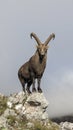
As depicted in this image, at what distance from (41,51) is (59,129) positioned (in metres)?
5.25

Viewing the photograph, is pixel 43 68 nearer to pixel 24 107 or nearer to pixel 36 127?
pixel 24 107

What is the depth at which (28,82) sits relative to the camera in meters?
41.4

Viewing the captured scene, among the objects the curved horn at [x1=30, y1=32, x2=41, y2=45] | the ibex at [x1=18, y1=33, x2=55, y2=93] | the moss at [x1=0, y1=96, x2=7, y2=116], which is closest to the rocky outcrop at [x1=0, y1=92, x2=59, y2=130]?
the moss at [x1=0, y1=96, x2=7, y2=116]

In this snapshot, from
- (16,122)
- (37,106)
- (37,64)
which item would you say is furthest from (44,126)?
(37,64)

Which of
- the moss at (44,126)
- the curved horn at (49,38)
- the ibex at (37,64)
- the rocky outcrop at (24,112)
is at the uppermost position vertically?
the curved horn at (49,38)

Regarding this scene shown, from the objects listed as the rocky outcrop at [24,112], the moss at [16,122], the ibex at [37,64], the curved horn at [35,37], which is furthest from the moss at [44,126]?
the curved horn at [35,37]

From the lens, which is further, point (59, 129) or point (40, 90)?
point (40, 90)

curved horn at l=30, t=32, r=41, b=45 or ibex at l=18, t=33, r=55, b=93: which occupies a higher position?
curved horn at l=30, t=32, r=41, b=45

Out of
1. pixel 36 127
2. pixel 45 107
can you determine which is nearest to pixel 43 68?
pixel 45 107

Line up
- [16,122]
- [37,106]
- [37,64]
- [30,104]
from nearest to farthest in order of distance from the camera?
1. [16,122]
2. [37,106]
3. [30,104]
4. [37,64]

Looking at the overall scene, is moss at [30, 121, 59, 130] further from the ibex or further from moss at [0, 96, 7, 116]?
the ibex

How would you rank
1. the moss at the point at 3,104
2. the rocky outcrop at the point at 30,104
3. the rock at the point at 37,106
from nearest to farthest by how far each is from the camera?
the moss at the point at 3,104
the rocky outcrop at the point at 30,104
the rock at the point at 37,106

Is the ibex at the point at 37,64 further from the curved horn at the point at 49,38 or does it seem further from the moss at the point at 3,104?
the moss at the point at 3,104

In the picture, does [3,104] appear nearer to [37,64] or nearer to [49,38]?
[37,64]
